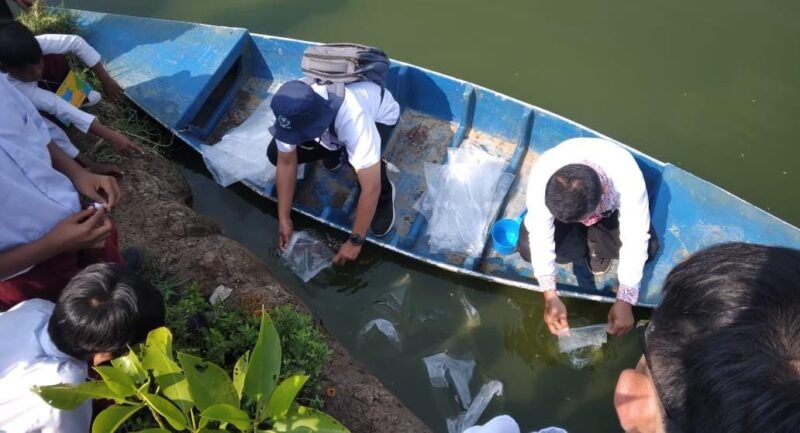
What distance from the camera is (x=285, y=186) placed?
11.6ft

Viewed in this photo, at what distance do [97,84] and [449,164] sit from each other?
8.52ft

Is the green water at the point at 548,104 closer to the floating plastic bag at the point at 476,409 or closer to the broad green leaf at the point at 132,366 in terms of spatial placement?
the floating plastic bag at the point at 476,409

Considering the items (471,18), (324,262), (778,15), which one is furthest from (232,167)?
(778,15)

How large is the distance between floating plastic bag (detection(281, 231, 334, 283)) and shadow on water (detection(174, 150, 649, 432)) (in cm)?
7

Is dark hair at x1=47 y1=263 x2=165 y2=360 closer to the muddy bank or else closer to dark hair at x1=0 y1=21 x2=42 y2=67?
the muddy bank

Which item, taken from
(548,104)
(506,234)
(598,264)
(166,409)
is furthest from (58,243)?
(548,104)

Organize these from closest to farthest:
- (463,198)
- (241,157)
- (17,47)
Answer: (17,47), (463,198), (241,157)

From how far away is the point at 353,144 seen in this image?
3232 mm

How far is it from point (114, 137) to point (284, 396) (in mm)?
2367

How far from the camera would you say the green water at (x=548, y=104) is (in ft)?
11.5

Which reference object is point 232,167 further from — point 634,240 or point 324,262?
point 634,240

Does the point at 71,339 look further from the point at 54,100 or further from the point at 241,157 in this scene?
the point at 241,157

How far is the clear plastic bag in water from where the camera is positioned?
3.94 m

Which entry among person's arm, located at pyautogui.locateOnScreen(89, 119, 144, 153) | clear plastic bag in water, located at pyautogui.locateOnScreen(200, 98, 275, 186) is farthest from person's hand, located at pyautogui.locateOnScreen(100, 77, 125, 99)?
clear plastic bag in water, located at pyautogui.locateOnScreen(200, 98, 275, 186)
